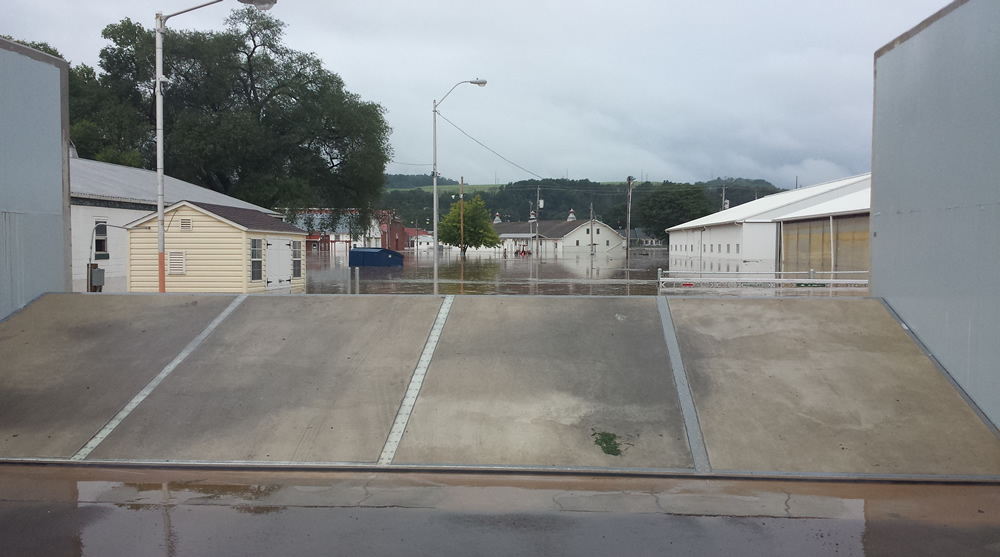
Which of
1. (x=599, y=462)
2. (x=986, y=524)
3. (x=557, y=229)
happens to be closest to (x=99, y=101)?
(x=599, y=462)

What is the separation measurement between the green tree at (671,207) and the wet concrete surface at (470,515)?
362 ft

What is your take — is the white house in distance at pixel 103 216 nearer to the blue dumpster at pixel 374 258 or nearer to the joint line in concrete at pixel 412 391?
the joint line in concrete at pixel 412 391

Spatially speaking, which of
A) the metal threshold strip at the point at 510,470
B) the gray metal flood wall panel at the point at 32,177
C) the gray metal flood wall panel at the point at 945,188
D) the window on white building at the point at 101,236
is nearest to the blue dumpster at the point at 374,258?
the window on white building at the point at 101,236

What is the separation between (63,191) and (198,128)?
3313 cm

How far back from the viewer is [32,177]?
13336 mm

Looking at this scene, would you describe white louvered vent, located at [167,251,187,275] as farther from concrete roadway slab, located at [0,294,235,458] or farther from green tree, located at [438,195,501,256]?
green tree, located at [438,195,501,256]

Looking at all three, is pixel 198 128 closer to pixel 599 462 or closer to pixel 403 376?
pixel 403 376

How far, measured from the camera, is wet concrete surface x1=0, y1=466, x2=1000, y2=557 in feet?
21.0

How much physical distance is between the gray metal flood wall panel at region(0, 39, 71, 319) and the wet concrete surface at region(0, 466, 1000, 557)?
5884mm

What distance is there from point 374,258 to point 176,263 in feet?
104

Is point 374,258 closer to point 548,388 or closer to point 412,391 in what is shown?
point 412,391

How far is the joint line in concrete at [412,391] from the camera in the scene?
888 cm

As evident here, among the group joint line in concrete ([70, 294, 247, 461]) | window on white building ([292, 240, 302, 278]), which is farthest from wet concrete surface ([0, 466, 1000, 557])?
window on white building ([292, 240, 302, 278])

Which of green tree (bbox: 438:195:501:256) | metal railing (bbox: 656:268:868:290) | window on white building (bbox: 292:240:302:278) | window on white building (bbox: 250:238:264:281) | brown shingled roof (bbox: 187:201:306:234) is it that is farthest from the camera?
green tree (bbox: 438:195:501:256)
